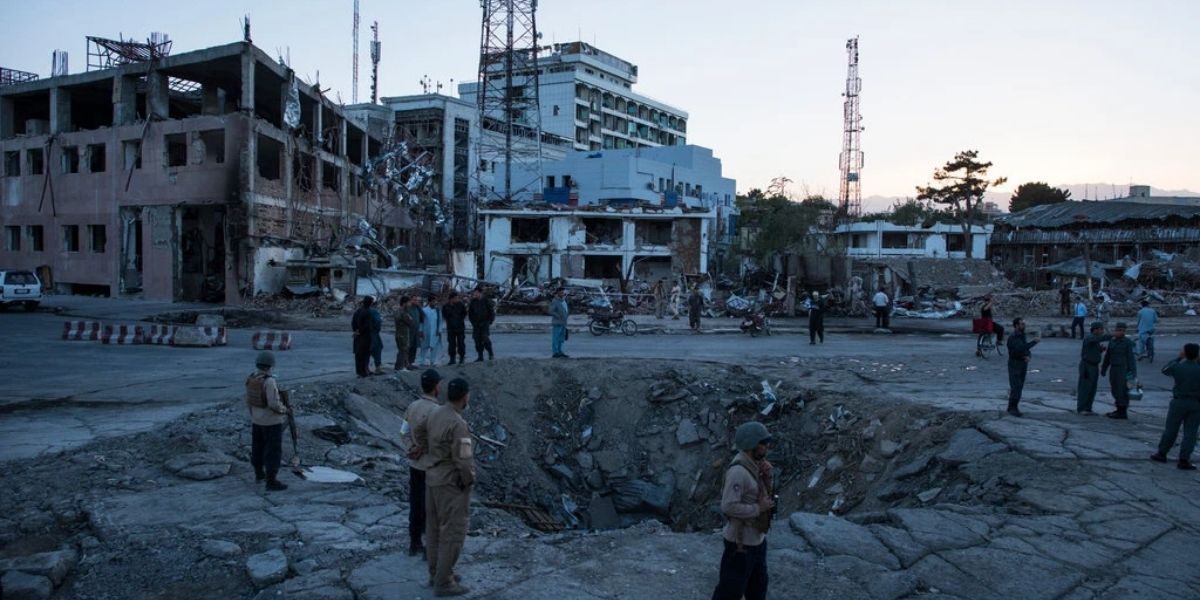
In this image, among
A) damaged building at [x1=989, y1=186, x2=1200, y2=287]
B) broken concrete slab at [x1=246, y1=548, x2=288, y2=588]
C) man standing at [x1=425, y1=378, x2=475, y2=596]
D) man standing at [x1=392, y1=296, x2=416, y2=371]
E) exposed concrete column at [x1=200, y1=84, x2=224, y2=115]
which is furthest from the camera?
damaged building at [x1=989, y1=186, x2=1200, y2=287]

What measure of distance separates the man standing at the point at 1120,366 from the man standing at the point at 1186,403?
2.10 metres

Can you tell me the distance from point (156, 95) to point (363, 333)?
26594mm

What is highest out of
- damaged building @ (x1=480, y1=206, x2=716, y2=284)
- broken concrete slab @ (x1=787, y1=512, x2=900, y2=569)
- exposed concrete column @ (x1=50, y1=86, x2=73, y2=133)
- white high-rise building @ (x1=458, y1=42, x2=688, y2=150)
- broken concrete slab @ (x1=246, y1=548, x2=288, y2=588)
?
white high-rise building @ (x1=458, y1=42, x2=688, y2=150)

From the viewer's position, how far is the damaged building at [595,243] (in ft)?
141

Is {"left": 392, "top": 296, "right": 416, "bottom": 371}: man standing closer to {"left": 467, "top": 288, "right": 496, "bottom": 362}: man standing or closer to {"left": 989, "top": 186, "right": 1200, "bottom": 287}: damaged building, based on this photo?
{"left": 467, "top": 288, "right": 496, "bottom": 362}: man standing

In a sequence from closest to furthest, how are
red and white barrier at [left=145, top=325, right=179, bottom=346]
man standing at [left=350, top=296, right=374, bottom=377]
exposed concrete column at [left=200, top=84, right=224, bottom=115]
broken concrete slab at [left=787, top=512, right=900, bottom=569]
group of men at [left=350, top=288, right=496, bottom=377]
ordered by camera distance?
broken concrete slab at [left=787, top=512, right=900, bottom=569] → man standing at [left=350, top=296, right=374, bottom=377] → group of men at [left=350, top=288, right=496, bottom=377] → red and white barrier at [left=145, top=325, right=179, bottom=346] → exposed concrete column at [left=200, top=84, right=224, bottom=115]

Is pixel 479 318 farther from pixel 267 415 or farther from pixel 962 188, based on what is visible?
pixel 962 188

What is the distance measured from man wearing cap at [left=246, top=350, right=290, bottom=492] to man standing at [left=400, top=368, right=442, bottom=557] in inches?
81.8

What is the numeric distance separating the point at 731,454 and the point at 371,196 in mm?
36759

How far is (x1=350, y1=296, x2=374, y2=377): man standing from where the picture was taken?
13391 mm

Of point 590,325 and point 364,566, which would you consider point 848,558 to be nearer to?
point 364,566

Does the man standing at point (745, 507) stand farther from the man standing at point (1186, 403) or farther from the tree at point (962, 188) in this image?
the tree at point (962, 188)

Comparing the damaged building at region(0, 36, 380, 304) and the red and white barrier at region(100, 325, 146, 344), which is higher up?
the damaged building at region(0, 36, 380, 304)

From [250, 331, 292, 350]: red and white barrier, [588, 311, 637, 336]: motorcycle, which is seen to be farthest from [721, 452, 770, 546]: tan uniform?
[588, 311, 637, 336]: motorcycle
